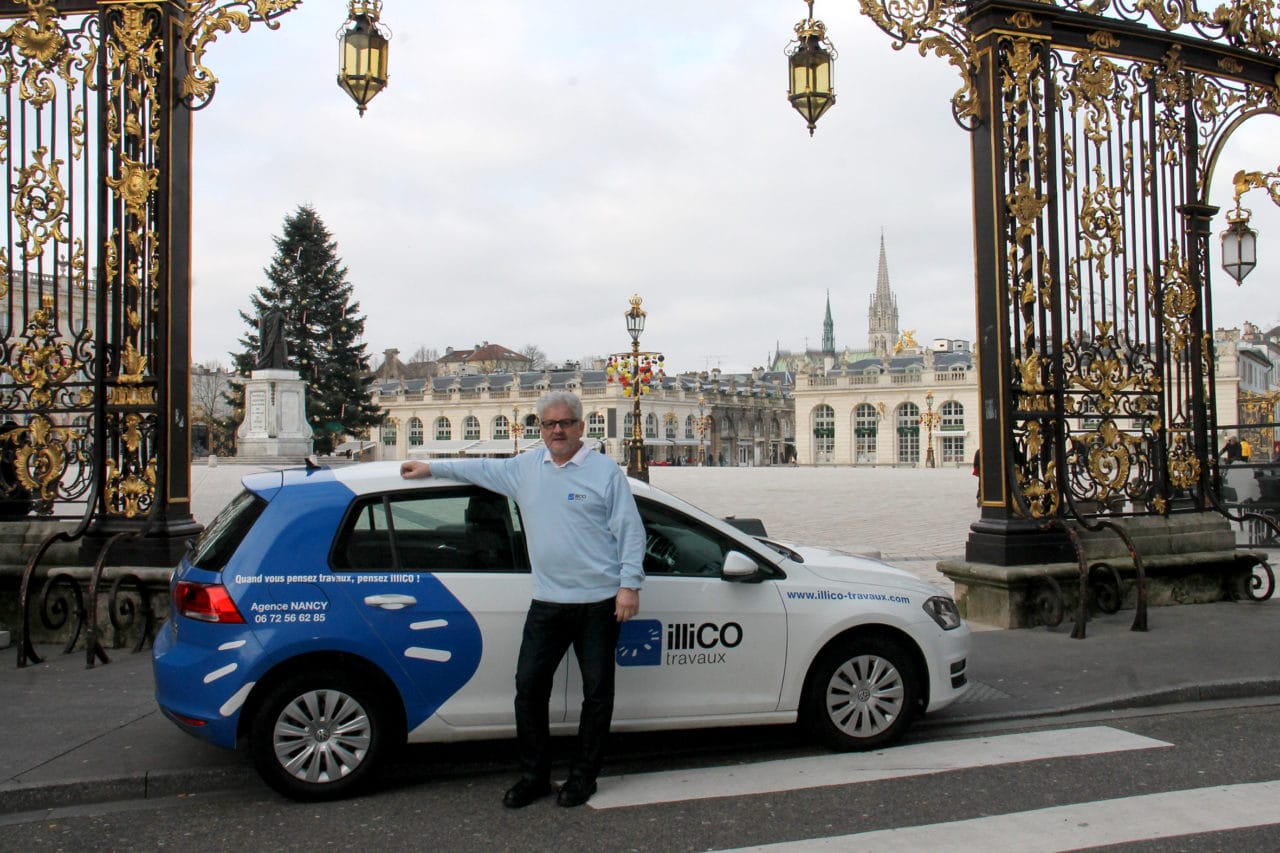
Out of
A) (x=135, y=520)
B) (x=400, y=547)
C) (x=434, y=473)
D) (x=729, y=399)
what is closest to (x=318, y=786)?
(x=400, y=547)

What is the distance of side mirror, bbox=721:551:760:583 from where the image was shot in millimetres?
5445

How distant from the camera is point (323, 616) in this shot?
5098 mm

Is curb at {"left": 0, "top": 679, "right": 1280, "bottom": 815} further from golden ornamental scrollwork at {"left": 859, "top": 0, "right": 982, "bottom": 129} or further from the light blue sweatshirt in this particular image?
golden ornamental scrollwork at {"left": 859, "top": 0, "right": 982, "bottom": 129}

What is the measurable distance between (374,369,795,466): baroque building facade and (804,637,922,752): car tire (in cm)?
8750

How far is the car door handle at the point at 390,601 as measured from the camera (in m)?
5.18

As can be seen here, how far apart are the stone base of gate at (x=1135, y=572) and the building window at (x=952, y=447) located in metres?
84.4

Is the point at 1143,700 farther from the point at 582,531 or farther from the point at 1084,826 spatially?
the point at 582,531

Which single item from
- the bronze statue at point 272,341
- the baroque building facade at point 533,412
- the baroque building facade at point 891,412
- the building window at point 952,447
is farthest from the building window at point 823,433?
the bronze statue at point 272,341

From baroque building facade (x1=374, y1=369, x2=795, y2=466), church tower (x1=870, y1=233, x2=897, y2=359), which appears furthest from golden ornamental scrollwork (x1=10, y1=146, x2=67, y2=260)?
church tower (x1=870, y1=233, x2=897, y2=359)

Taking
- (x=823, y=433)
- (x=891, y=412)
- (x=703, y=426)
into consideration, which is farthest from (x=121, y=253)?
(x=703, y=426)

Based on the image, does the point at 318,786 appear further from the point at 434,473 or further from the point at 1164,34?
the point at 1164,34

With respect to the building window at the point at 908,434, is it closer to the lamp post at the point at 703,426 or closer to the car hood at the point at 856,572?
the lamp post at the point at 703,426

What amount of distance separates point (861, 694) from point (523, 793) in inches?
74.8

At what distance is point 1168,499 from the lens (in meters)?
10.2
